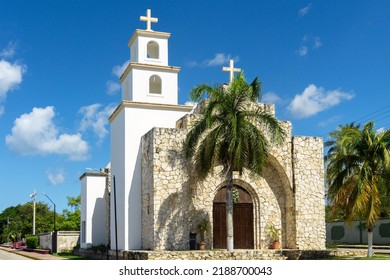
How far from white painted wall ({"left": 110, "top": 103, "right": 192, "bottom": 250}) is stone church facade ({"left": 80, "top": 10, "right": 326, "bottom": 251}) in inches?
2.1

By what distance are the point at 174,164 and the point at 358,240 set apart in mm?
26229

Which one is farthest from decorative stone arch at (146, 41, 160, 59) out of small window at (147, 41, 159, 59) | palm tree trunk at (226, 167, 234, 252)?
palm tree trunk at (226, 167, 234, 252)

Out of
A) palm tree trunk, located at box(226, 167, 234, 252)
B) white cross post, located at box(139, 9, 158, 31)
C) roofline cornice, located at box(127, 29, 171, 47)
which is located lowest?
palm tree trunk, located at box(226, 167, 234, 252)

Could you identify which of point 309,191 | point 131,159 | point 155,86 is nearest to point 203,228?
point 131,159

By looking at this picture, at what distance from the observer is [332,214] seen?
78.6 ft

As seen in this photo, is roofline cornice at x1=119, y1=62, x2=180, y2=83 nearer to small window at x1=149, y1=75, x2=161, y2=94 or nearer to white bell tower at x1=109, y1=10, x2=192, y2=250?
white bell tower at x1=109, y1=10, x2=192, y2=250

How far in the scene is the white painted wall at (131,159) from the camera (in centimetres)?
2773

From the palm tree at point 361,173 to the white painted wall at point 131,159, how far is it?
9.65m

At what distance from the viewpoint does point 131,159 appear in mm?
28172

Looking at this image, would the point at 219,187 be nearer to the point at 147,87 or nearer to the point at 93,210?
the point at 147,87

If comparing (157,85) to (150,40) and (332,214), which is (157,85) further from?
(332,214)

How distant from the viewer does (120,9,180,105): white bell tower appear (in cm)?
2997

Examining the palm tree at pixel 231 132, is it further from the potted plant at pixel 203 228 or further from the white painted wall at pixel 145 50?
the white painted wall at pixel 145 50
